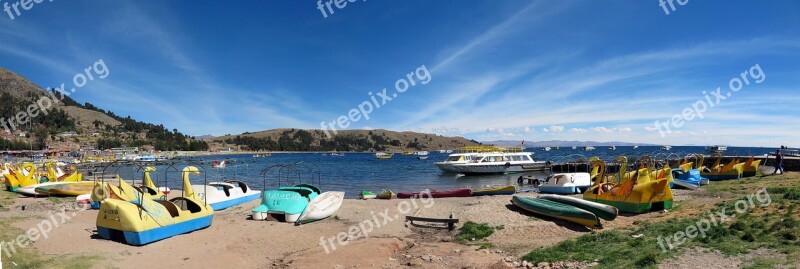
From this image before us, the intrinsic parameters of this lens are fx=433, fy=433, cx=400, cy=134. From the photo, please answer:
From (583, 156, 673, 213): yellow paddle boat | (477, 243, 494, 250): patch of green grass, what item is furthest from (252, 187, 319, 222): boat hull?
(583, 156, 673, 213): yellow paddle boat

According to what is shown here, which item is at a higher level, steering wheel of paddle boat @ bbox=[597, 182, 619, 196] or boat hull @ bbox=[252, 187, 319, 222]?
steering wheel of paddle boat @ bbox=[597, 182, 619, 196]

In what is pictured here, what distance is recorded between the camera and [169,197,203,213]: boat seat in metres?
18.0

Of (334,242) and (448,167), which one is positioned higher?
(448,167)

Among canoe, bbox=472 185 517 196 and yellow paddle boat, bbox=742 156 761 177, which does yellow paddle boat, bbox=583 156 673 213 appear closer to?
canoe, bbox=472 185 517 196

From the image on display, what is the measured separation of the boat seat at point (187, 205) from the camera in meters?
18.0

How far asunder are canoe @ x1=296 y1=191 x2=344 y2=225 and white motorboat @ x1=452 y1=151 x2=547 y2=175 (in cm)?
3548

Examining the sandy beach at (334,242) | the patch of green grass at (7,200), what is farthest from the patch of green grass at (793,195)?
the patch of green grass at (7,200)

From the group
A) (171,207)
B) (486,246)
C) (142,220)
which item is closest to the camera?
(486,246)

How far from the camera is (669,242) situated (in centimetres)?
1148

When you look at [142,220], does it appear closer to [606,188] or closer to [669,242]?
[669,242]

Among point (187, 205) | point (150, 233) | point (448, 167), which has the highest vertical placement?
point (448, 167)

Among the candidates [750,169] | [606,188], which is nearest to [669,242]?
[606,188]

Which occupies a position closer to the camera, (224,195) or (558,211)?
(558,211)

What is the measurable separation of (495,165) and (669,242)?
44833mm
